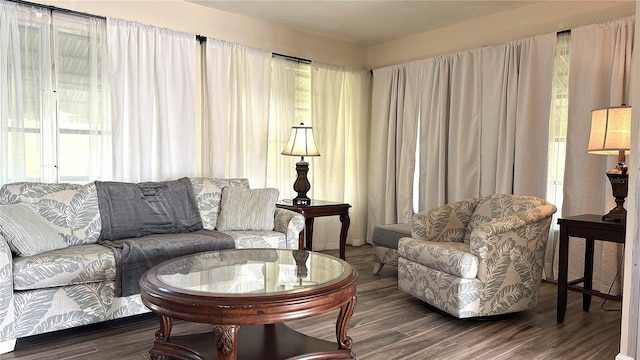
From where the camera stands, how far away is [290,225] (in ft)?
12.0

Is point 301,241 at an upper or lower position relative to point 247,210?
lower

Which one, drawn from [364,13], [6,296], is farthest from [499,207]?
[6,296]

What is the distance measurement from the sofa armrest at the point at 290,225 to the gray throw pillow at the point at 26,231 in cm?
150

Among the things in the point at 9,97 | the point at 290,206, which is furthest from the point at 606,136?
the point at 9,97

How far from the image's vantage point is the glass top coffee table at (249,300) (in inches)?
72.4

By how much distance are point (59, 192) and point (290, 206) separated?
182 cm

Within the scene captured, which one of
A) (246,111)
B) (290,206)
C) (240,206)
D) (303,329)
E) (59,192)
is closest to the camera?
(303,329)

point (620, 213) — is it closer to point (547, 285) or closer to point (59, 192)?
point (547, 285)

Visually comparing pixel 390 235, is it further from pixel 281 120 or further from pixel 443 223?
pixel 281 120

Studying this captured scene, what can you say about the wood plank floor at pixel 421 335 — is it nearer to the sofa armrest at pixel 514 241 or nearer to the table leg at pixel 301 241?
the sofa armrest at pixel 514 241

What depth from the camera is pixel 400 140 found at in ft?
17.5

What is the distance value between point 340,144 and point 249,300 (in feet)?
12.4

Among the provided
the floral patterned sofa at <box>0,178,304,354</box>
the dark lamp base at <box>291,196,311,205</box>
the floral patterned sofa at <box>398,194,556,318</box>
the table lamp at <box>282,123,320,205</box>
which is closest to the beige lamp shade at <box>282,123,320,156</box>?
the table lamp at <box>282,123,320,205</box>

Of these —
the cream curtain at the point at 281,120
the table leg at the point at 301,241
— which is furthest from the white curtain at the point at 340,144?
the table leg at the point at 301,241
